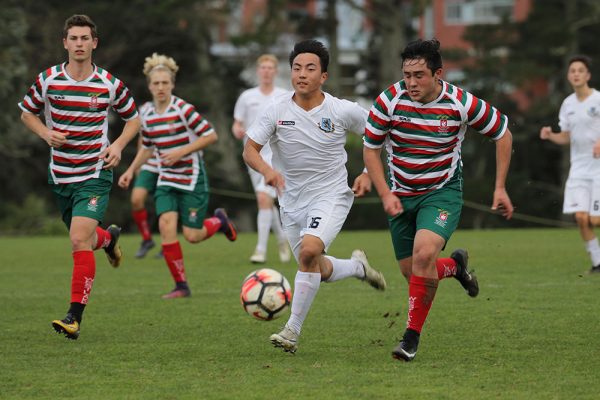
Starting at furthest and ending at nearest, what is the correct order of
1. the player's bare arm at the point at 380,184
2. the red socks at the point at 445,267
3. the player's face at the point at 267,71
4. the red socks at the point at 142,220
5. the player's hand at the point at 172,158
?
the red socks at the point at 142,220 < the player's face at the point at 267,71 < the player's hand at the point at 172,158 < the red socks at the point at 445,267 < the player's bare arm at the point at 380,184

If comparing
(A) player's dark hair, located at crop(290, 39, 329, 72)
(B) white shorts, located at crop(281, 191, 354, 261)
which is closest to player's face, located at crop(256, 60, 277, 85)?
(B) white shorts, located at crop(281, 191, 354, 261)

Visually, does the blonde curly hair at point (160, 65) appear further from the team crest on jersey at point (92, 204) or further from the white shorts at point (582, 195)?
the white shorts at point (582, 195)

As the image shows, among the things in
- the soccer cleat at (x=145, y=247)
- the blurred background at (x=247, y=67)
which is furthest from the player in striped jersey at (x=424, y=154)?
the blurred background at (x=247, y=67)

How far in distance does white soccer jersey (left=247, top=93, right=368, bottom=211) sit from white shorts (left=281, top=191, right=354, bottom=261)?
0.06 meters

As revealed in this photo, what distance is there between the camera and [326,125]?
767 centimetres

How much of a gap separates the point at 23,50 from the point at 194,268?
16.9 metres

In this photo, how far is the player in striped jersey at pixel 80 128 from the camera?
8227mm

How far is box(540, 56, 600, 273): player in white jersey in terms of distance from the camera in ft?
40.5

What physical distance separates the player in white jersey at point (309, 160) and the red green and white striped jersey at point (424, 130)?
11.5 inches

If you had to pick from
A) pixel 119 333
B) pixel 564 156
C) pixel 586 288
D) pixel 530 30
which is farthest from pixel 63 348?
pixel 530 30

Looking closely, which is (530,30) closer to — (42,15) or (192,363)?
(42,15)

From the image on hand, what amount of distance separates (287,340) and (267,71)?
7.81 m

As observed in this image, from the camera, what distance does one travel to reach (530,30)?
37625mm

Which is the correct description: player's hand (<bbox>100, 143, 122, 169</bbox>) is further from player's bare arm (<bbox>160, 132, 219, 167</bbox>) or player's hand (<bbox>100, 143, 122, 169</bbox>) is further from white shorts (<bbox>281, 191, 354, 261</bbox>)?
player's bare arm (<bbox>160, 132, 219, 167</bbox>)
